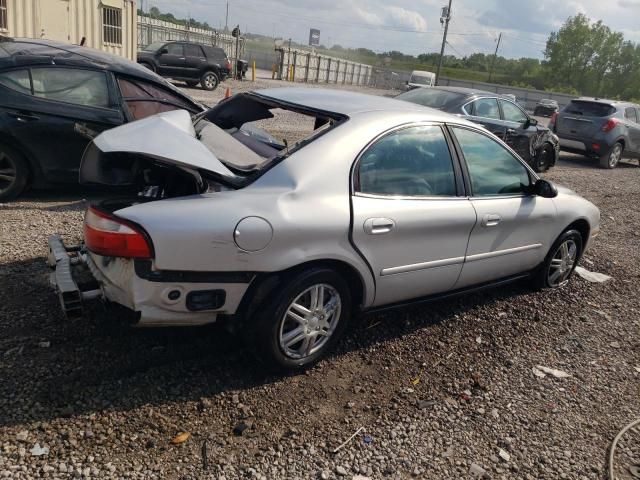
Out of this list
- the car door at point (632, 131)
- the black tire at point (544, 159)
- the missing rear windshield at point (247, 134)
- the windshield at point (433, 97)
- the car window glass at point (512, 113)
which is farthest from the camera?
the car door at point (632, 131)

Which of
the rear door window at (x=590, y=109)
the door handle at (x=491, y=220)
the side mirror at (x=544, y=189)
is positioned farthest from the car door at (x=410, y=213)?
the rear door window at (x=590, y=109)

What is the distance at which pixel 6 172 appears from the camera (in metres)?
5.54

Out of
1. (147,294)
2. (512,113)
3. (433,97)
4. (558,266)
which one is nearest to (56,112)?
(147,294)

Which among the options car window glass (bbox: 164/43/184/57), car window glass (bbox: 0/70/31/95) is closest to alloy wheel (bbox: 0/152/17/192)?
car window glass (bbox: 0/70/31/95)

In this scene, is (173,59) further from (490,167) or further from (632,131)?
(490,167)

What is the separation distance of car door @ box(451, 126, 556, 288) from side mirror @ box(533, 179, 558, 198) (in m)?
0.06

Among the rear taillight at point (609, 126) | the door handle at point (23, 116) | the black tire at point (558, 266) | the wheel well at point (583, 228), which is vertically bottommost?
the black tire at point (558, 266)

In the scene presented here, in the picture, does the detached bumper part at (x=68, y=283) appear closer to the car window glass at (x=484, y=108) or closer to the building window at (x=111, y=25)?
the car window glass at (x=484, y=108)

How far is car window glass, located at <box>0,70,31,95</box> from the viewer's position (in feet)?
17.9

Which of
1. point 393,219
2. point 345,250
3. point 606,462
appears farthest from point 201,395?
point 606,462

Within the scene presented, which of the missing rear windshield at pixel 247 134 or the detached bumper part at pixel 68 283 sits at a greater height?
the missing rear windshield at pixel 247 134

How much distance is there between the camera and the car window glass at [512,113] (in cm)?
1052

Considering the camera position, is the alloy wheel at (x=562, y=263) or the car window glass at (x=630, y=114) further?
the car window glass at (x=630, y=114)

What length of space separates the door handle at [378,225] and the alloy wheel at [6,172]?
413 centimetres
